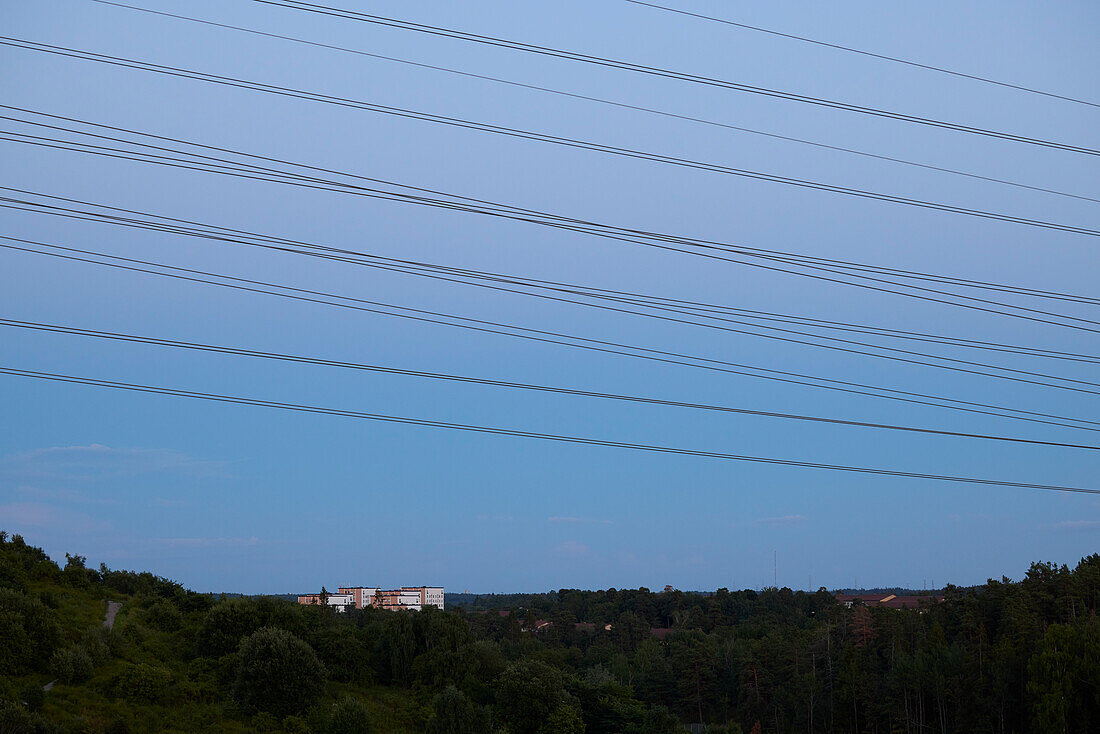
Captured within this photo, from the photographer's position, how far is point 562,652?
Answer: 121312 millimetres

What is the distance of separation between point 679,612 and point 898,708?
86.1 metres

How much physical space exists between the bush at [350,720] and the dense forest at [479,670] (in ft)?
0.37

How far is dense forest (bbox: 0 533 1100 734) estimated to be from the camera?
1849 inches

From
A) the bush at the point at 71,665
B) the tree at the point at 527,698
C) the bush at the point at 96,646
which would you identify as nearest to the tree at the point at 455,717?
the tree at the point at 527,698

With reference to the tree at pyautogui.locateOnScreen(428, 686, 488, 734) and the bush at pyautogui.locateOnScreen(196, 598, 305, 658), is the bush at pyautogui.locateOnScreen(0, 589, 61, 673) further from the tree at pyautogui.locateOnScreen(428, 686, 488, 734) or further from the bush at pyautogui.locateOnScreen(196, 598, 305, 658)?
the tree at pyautogui.locateOnScreen(428, 686, 488, 734)

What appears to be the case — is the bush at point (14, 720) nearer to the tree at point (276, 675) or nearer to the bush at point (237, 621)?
the tree at point (276, 675)

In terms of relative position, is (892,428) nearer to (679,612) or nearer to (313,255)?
(313,255)

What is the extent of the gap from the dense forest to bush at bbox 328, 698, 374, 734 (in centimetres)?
11

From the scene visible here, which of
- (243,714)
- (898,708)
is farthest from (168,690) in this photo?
(898,708)

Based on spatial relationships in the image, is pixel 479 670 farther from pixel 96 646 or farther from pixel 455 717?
pixel 96 646

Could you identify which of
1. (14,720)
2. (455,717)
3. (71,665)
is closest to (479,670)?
(455,717)

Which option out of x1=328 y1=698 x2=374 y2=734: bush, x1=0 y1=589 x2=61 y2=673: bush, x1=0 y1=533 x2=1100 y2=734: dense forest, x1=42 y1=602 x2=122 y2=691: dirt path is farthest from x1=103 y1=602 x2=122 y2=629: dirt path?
x1=328 y1=698 x2=374 y2=734: bush

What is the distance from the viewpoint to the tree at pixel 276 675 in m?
51.3

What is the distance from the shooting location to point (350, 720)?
48.6 m
